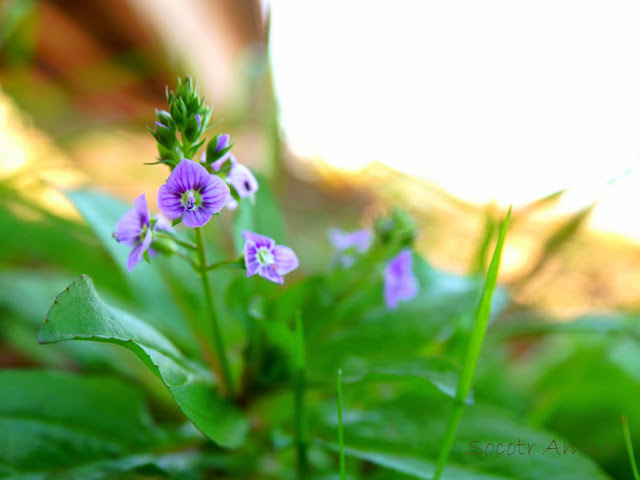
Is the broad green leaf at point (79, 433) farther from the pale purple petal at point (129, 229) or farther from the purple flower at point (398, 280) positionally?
the purple flower at point (398, 280)

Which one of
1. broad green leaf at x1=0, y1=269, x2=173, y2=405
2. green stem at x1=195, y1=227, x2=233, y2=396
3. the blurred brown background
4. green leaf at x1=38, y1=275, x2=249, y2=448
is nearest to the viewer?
green leaf at x1=38, y1=275, x2=249, y2=448

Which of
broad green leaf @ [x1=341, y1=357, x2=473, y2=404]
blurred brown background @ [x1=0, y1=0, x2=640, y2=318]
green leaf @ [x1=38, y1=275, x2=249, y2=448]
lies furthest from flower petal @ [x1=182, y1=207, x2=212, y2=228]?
blurred brown background @ [x1=0, y1=0, x2=640, y2=318]

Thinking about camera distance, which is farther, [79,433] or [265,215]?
[265,215]

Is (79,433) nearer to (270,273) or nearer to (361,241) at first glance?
(270,273)

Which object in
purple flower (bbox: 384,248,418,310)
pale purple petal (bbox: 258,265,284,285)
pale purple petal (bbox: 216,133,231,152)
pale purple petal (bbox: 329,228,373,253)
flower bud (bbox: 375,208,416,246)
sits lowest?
pale purple petal (bbox: 258,265,284,285)

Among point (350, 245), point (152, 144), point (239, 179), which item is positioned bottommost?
point (239, 179)

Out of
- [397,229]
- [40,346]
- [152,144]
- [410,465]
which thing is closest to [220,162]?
[397,229]

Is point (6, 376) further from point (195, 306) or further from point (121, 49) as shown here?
point (121, 49)

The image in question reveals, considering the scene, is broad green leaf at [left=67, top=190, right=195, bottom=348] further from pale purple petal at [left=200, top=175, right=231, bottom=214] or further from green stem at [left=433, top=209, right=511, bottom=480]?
green stem at [left=433, top=209, right=511, bottom=480]
